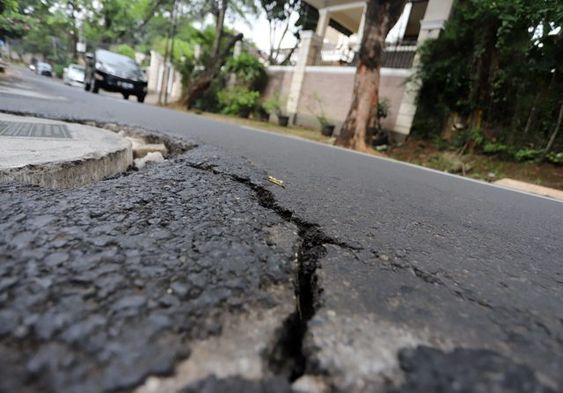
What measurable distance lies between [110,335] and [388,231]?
107cm

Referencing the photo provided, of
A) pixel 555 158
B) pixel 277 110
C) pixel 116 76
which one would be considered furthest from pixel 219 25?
pixel 555 158

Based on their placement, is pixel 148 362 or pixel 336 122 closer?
pixel 148 362

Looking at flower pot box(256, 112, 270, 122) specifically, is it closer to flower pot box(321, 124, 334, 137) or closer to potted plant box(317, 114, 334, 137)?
potted plant box(317, 114, 334, 137)

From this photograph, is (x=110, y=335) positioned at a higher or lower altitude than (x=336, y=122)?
lower

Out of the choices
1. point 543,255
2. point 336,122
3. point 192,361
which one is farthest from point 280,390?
point 336,122

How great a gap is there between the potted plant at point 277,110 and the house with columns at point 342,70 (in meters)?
0.38

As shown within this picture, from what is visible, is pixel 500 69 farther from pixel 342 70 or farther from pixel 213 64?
pixel 213 64

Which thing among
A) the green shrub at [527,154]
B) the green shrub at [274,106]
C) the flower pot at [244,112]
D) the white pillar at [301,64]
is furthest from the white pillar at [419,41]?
the flower pot at [244,112]

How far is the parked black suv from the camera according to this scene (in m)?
10.3

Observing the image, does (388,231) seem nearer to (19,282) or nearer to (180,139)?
(19,282)

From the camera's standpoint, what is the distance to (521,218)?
210 cm

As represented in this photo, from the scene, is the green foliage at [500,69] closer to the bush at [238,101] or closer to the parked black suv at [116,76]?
the bush at [238,101]

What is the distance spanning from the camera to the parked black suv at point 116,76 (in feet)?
33.8

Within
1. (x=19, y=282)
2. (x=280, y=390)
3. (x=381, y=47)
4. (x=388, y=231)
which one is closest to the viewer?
(x=280, y=390)
